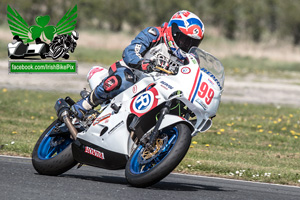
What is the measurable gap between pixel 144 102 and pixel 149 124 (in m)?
0.27

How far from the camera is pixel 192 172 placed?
8.88 metres

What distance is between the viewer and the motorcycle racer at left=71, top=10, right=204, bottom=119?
6.98m

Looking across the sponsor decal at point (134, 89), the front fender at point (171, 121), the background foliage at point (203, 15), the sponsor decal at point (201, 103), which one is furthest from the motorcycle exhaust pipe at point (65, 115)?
the background foliage at point (203, 15)

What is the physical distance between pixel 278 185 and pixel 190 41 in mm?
2321

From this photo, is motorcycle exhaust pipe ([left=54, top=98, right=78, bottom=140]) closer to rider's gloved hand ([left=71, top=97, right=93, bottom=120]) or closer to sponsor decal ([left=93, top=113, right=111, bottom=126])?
rider's gloved hand ([left=71, top=97, right=93, bottom=120])

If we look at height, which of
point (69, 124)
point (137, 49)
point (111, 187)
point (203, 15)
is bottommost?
point (111, 187)

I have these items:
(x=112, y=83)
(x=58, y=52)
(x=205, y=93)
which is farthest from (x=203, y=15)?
(x=205, y=93)

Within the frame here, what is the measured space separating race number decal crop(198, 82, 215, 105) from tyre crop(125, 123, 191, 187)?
0.37 m

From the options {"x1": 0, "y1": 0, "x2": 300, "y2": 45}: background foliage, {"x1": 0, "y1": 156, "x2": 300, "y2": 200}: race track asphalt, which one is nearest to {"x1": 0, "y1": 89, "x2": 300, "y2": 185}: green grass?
{"x1": 0, "y1": 156, "x2": 300, "y2": 200}: race track asphalt

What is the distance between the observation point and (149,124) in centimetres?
671

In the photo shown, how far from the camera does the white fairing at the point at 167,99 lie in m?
6.46

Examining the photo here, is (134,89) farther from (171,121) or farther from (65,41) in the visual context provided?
(65,41)

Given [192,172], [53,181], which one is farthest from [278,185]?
[53,181]

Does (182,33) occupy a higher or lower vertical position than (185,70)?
higher
